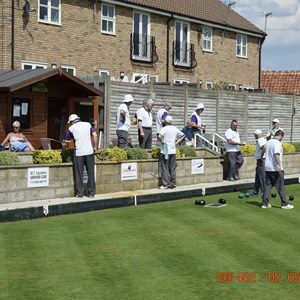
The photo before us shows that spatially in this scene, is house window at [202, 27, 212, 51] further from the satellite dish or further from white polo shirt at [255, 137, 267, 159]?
white polo shirt at [255, 137, 267, 159]

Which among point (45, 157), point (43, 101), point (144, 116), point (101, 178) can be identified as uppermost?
point (43, 101)

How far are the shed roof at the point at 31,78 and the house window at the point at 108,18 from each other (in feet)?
30.2

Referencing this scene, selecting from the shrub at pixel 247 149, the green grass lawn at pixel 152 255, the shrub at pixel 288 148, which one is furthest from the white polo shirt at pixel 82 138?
the shrub at pixel 288 148

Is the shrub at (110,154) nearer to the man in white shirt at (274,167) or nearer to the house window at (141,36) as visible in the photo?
the man in white shirt at (274,167)

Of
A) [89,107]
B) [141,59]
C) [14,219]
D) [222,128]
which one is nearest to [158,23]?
[141,59]

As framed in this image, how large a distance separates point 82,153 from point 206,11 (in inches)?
869

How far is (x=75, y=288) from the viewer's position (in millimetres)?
7047

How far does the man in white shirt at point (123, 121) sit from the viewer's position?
636 inches

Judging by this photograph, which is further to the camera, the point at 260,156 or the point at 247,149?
the point at 247,149

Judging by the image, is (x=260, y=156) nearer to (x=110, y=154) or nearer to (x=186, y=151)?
(x=186, y=151)

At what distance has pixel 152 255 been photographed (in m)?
8.69

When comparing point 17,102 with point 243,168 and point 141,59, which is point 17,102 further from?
point 141,59

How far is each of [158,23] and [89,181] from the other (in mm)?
17203
